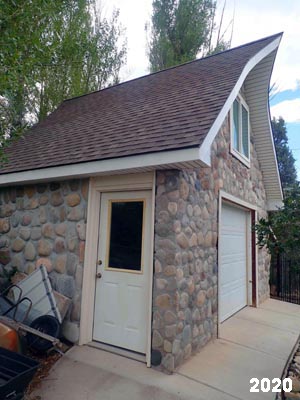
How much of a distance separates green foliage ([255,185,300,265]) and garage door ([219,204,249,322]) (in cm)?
180

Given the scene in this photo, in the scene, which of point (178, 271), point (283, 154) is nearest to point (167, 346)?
point (178, 271)

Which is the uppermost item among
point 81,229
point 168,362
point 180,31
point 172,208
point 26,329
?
point 180,31

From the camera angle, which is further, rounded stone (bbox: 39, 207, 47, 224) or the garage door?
the garage door

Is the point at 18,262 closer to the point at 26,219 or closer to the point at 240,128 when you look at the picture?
the point at 26,219

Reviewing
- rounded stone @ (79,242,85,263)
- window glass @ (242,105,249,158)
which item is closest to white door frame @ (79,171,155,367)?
rounded stone @ (79,242,85,263)

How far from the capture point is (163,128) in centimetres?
409

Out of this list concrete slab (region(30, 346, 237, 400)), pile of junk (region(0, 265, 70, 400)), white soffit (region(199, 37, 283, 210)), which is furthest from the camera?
white soffit (region(199, 37, 283, 210))

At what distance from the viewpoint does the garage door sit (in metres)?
5.78

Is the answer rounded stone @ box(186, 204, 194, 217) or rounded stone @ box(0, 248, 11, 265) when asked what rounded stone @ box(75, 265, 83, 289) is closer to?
Result: rounded stone @ box(0, 248, 11, 265)

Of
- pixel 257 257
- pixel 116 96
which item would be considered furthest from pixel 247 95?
pixel 257 257

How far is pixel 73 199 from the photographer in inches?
184

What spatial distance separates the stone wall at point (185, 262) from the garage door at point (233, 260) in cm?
82

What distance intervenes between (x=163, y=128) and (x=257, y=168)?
4.99 m

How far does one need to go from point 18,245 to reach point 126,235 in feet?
7.41
